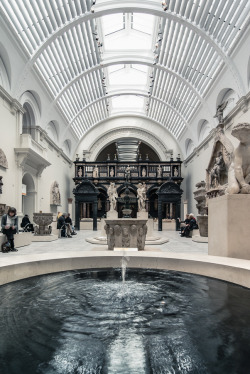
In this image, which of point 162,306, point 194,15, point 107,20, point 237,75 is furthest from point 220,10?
point 162,306

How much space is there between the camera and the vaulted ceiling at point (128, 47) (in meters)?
11.7

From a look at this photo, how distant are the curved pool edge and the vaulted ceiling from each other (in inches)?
431

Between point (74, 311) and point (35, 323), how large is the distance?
336mm

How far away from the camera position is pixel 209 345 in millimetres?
1471

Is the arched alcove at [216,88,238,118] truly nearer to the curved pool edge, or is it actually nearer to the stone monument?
the stone monument

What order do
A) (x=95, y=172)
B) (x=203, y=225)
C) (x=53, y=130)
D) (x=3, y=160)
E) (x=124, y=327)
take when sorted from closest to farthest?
1. (x=124, y=327)
2. (x=203, y=225)
3. (x=3, y=160)
4. (x=53, y=130)
5. (x=95, y=172)

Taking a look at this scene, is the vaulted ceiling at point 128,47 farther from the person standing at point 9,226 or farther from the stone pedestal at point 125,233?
the stone pedestal at point 125,233

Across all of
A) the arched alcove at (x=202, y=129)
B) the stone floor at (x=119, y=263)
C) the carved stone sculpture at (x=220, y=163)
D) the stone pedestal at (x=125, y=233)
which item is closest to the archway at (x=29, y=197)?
the carved stone sculpture at (x=220, y=163)

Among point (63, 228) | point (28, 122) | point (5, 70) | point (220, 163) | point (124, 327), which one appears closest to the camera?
point (124, 327)

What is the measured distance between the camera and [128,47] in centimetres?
1795

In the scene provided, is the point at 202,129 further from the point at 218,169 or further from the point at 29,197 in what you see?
the point at 29,197

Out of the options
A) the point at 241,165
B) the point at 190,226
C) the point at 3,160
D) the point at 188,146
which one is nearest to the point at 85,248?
the point at 241,165

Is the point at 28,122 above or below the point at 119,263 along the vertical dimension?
above

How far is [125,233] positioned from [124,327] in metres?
5.09
